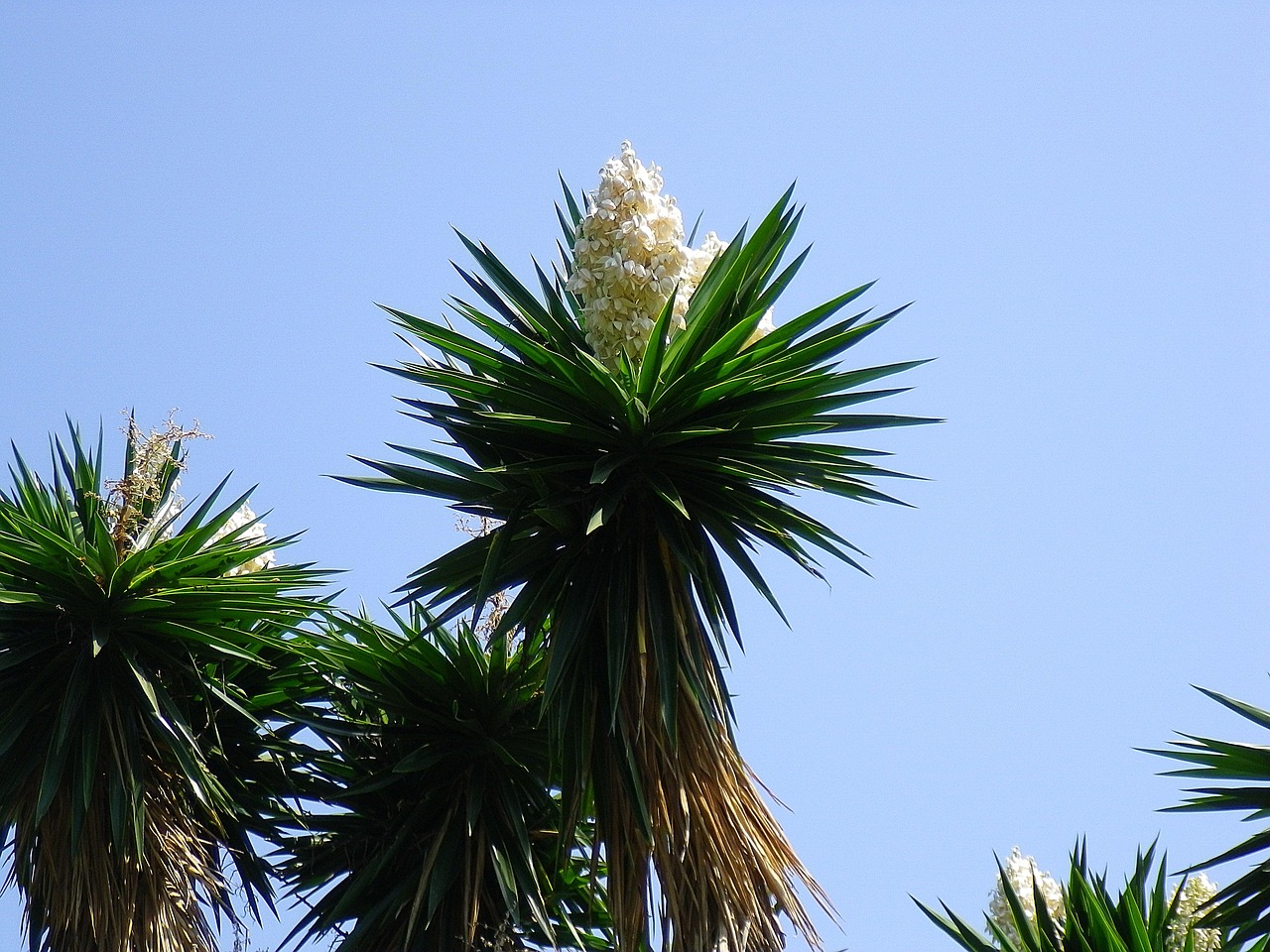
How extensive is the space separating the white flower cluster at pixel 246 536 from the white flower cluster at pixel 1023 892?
3017 millimetres

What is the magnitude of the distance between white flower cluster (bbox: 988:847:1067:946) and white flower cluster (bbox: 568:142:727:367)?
2556 mm

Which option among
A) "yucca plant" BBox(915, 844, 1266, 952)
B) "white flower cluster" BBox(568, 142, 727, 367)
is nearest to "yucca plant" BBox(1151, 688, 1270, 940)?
"yucca plant" BBox(915, 844, 1266, 952)

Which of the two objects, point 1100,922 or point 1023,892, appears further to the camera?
point 1023,892

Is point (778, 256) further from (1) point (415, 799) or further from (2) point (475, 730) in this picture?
(1) point (415, 799)

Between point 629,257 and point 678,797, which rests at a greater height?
point 629,257

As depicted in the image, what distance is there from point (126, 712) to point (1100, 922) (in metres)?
3.18

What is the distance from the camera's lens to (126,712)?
4801mm

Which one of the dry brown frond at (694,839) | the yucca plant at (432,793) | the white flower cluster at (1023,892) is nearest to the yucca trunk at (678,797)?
the dry brown frond at (694,839)

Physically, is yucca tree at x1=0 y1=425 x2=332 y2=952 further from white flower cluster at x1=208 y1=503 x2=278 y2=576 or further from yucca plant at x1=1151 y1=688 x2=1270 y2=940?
yucca plant at x1=1151 y1=688 x2=1270 y2=940

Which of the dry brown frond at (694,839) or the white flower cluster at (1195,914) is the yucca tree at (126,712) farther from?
the white flower cluster at (1195,914)

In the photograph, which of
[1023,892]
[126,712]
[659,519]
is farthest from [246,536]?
[1023,892]

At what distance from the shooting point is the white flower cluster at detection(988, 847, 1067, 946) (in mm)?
5320

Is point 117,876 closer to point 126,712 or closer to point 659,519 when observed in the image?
point 126,712

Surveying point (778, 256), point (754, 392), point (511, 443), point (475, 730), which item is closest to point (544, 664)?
point (475, 730)
